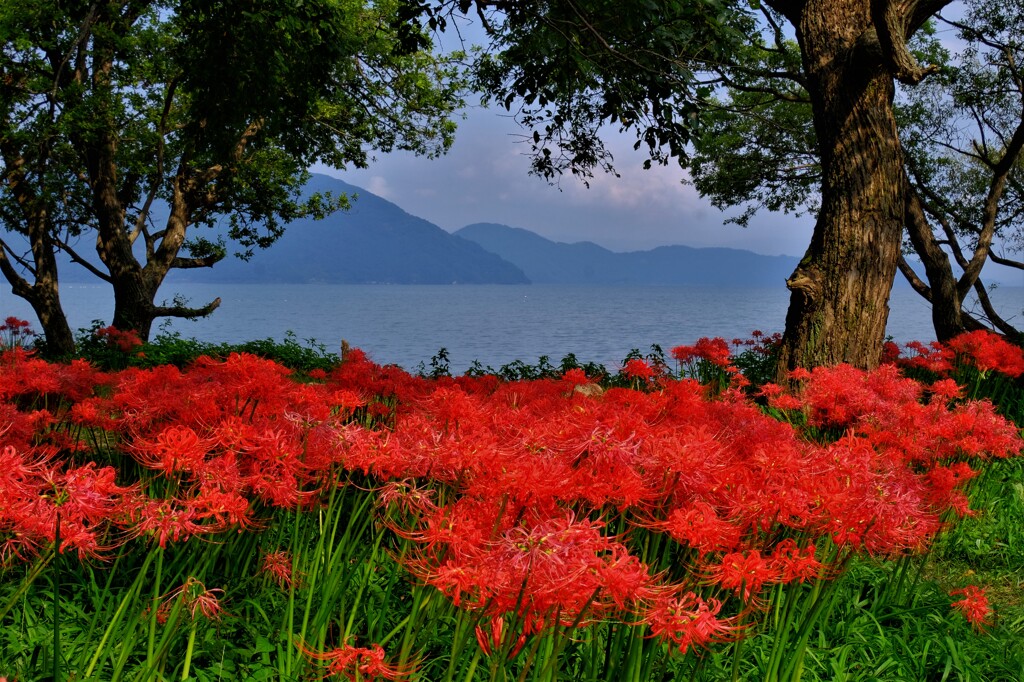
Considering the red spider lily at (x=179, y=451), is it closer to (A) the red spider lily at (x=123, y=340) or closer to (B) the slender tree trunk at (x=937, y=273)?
(A) the red spider lily at (x=123, y=340)

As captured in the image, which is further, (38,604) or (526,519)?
(38,604)

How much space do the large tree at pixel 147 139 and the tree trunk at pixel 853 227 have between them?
6558 mm

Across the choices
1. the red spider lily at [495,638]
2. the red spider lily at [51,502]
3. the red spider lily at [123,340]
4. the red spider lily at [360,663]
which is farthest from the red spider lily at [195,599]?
the red spider lily at [123,340]

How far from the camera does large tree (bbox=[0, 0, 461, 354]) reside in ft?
45.1

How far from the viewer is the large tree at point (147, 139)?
45.1ft

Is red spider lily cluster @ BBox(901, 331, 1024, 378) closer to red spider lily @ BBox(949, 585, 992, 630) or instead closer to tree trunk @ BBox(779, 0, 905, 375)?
tree trunk @ BBox(779, 0, 905, 375)

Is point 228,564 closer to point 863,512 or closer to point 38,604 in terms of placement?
point 38,604

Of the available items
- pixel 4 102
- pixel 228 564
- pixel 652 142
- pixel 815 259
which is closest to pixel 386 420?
pixel 228 564

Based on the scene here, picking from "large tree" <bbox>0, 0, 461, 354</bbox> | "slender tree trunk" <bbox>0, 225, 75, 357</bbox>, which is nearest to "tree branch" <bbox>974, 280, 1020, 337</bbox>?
"large tree" <bbox>0, 0, 461, 354</bbox>

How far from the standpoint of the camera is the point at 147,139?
50.9 feet

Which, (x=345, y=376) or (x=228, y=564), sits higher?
(x=345, y=376)

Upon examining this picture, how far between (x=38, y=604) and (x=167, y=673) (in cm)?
93

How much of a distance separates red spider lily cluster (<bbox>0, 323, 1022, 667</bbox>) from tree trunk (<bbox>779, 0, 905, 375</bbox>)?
5266 mm

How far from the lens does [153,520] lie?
2125mm
